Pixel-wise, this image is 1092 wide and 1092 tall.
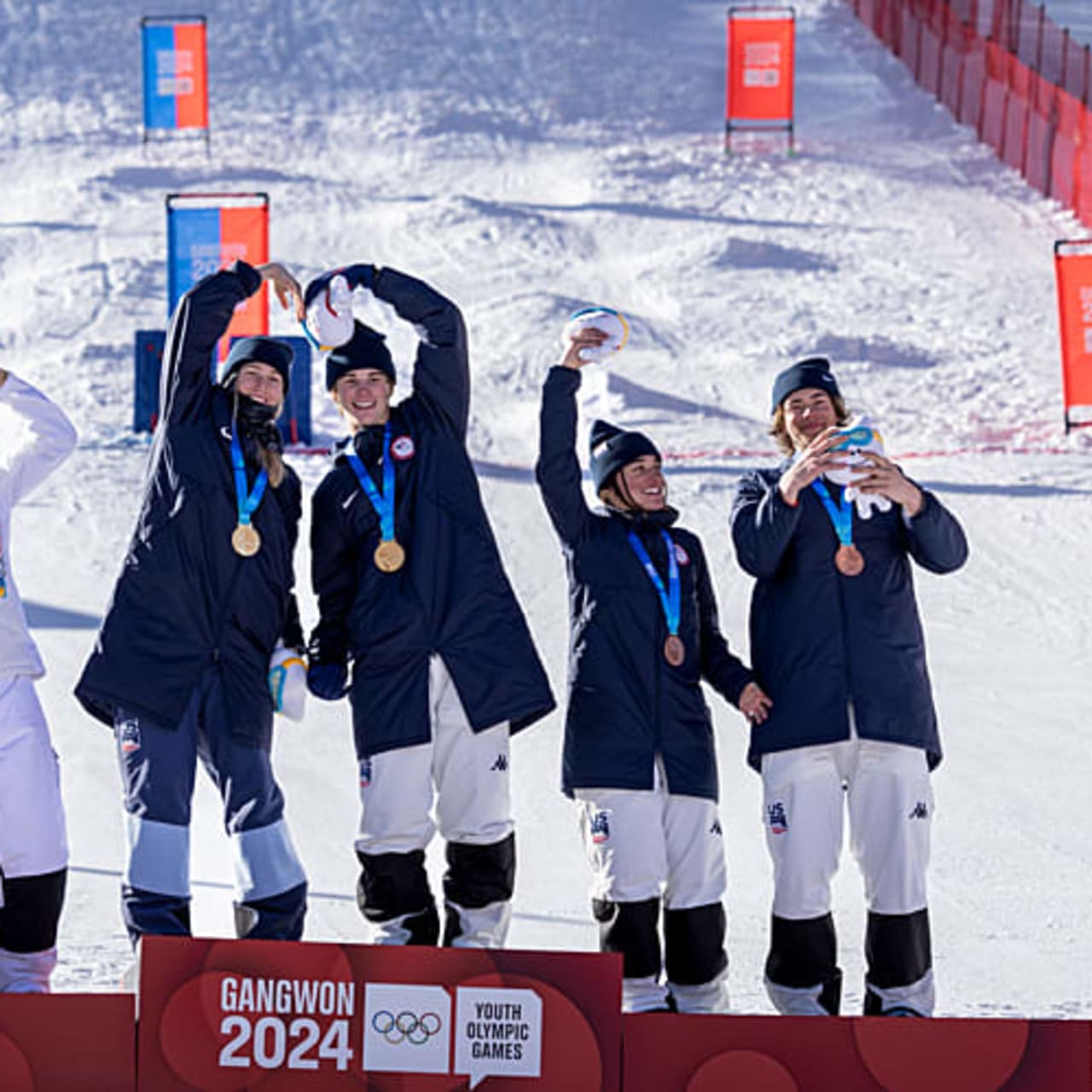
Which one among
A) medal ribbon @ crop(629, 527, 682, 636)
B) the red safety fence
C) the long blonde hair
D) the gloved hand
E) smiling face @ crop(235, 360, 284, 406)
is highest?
the red safety fence

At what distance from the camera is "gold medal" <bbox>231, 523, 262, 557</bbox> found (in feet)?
18.8

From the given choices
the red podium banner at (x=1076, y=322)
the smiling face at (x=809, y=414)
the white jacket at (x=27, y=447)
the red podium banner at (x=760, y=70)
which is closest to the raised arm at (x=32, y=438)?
the white jacket at (x=27, y=447)

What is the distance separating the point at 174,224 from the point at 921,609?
16.3 ft

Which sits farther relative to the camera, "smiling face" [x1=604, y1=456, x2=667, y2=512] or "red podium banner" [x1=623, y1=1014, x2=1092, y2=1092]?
"smiling face" [x1=604, y1=456, x2=667, y2=512]

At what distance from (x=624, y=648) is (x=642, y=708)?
0.57 feet

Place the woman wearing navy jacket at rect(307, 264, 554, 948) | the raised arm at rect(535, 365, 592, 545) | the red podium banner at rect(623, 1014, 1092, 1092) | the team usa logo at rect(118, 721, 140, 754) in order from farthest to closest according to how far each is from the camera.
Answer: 1. the raised arm at rect(535, 365, 592, 545)
2. the woman wearing navy jacket at rect(307, 264, 554, 948)
3. the team usa logo at rect(118, 721, 140, 754)
4. the red podium banner at rect(623, 1014, 1092, 1092)

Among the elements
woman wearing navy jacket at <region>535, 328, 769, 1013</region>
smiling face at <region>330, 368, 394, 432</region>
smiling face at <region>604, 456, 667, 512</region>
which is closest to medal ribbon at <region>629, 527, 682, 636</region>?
woman wearing navy jacket at <region>535, 328, 769, 1013</region>

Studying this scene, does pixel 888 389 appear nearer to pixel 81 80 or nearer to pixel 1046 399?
pixel 1046 399

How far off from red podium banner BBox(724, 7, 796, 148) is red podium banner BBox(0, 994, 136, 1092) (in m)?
15.6

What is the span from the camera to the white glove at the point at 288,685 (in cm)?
568

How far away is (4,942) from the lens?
5570 millimetres

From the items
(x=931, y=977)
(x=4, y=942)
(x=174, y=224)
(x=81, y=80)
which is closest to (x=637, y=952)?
(x=931, y=977)

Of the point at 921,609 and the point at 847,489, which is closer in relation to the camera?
the point at 847,489

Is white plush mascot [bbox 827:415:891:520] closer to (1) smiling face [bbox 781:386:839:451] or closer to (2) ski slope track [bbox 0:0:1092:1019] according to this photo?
(1) smiling face [bbox 781:386:839:451]
